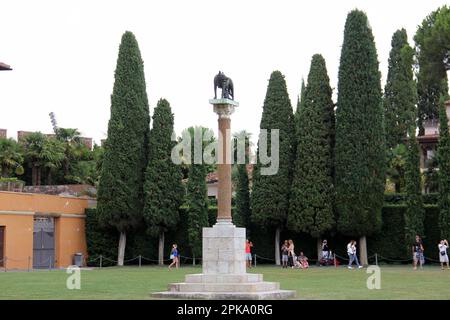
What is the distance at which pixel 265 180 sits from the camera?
47.3 m

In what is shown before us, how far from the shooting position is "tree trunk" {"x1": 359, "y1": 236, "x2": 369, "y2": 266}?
147 feet

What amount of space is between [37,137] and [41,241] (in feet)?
69.8

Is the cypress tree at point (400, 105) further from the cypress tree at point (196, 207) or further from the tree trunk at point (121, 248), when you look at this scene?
the tree trunk at point (121, 248)

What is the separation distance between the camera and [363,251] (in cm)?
4506

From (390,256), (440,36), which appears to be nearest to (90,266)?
(390,256)

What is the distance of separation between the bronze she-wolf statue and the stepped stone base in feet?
12.6

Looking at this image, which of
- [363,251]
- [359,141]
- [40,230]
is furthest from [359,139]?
[40,230]

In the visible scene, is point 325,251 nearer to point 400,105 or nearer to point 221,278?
point 221,278

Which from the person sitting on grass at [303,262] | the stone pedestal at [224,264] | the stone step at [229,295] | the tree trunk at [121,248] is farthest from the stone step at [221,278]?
the tree trunk at [121,248]

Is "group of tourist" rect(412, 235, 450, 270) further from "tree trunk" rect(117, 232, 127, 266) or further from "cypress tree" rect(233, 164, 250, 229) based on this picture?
"tree trunk" rect(117, 232, 127, 266)

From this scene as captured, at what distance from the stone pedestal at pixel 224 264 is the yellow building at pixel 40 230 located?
20.2 m

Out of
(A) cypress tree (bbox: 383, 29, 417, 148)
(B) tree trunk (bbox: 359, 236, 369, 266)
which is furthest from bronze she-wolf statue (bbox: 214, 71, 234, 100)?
(A) cypress tree (bbox: 383, 29, 417, 148)

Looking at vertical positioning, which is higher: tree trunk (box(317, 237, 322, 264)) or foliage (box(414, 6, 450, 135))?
foliage (box(414, 6, 450, 135))
